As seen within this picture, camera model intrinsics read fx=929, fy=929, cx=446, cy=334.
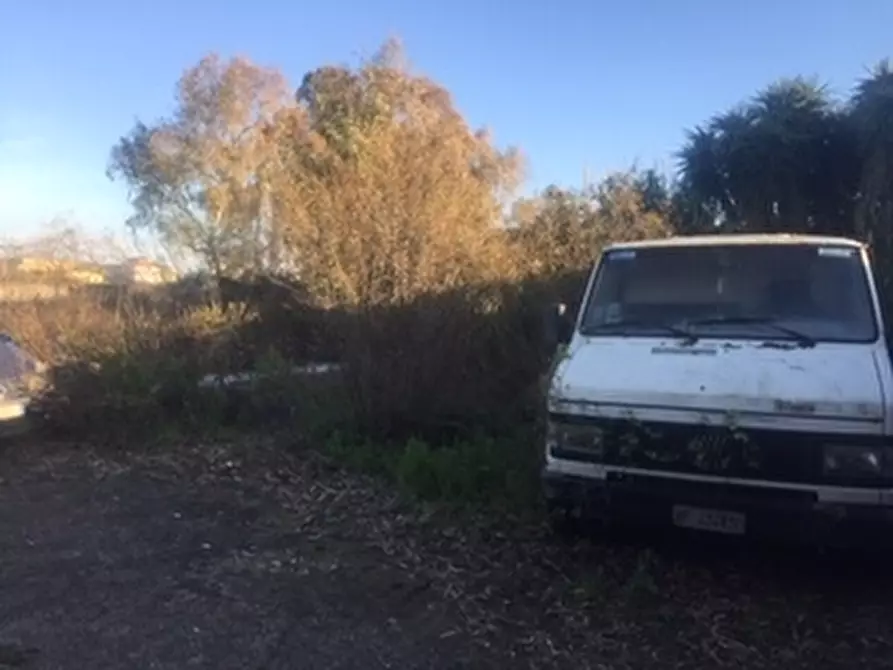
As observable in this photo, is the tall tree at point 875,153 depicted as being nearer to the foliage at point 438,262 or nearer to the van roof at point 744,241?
the foliage at point 438,262

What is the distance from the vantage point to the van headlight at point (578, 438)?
213 inches

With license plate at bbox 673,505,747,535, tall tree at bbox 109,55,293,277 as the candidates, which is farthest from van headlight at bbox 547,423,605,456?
tall tree at bbox 109,55,293,277

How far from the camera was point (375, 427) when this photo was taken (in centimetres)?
872

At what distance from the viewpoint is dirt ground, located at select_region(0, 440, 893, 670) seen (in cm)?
461

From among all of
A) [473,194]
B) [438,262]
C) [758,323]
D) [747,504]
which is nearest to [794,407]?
[747,504]

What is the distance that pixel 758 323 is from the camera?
5914mm

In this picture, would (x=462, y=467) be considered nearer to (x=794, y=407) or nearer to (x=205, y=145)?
(x=794, y=407)

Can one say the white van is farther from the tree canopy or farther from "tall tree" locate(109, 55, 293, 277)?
"tall tree" locate(109, 55, 293, 277)

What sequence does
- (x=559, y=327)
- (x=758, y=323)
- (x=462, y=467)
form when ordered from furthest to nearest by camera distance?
(x=462, y=467) → (x=559, y=327) → (x=758, y=323)

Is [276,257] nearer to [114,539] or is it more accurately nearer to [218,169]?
[114,539]

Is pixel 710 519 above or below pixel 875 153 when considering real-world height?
below

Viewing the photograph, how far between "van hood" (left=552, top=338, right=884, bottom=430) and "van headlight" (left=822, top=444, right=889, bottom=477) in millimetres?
156

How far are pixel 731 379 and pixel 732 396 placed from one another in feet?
0.47

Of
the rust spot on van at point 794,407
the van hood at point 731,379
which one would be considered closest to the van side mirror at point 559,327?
the van hood at point 731,379
